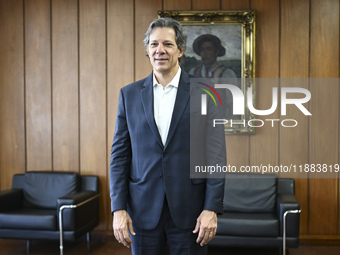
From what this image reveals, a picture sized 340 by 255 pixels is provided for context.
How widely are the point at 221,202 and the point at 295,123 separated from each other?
2.47 meters

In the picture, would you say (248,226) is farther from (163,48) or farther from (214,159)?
(163,48)

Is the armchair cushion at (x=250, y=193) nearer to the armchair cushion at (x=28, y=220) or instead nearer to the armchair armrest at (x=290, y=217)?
the armchair armrest at (x=290, y=217)

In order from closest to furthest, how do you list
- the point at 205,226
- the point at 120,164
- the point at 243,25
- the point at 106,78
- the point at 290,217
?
the point at 205,226 → the point at 120,164 → the point at 290,217 → the point at 243,25 → the point at 106,78

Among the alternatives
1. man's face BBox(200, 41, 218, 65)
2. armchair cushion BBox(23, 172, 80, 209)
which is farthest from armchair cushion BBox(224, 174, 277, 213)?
armchair cushion BBox(23, 172, 80, 209)

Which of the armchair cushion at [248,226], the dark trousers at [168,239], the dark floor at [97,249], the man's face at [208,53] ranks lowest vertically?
the dark floor at [97,249]

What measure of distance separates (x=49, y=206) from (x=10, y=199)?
15.2 inches

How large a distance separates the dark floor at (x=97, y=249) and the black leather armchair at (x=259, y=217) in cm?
38

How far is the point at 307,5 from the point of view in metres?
3.82

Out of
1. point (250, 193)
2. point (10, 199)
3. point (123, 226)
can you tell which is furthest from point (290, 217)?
point (10, 199)

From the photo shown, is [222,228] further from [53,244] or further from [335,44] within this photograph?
[335,44]

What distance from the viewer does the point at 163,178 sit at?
1.66 m

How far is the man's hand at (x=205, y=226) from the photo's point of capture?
5.31ft

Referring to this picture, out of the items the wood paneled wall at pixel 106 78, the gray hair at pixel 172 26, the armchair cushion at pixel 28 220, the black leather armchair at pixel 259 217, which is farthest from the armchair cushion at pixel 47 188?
the gray hair at pixel 172 26

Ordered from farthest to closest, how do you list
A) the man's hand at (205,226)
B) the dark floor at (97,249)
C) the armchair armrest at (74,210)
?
the dark floor at (97,249), the armchair armrest at (74,210), the man's hand at (205,226)
